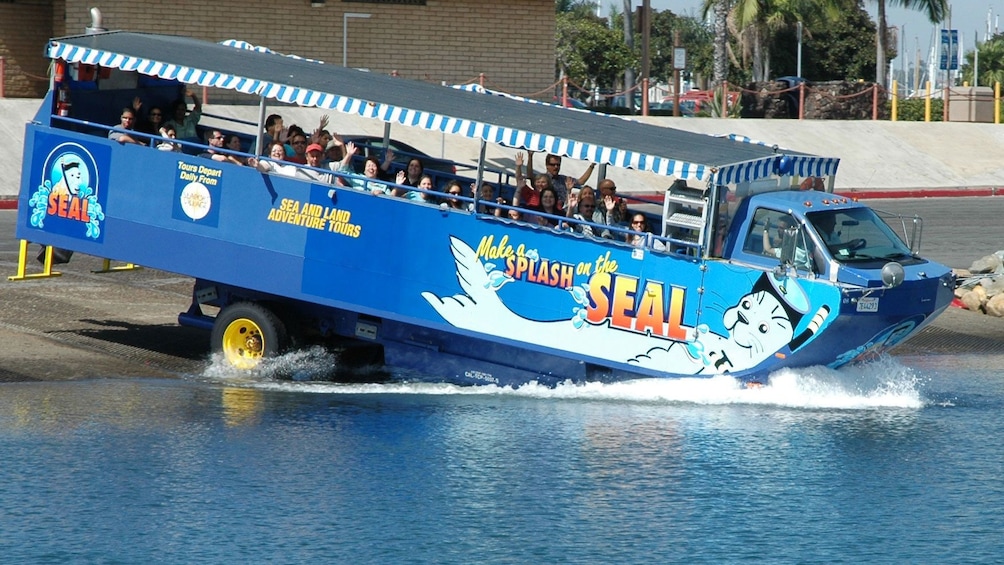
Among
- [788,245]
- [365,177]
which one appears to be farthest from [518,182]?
[788,245]

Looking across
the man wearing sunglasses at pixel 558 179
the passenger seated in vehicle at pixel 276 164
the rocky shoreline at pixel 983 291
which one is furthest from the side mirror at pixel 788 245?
the rocky shoreline at pixel 983 291

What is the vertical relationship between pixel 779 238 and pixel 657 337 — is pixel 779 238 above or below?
above

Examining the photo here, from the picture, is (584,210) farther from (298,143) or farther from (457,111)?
(298,143)

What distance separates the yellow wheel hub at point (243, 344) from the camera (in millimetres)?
13891

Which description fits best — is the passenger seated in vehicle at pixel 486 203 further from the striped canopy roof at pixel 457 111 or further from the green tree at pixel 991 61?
the green tree at pixel 991 61

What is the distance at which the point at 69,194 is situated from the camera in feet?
46.5

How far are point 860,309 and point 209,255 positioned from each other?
20.9 ft

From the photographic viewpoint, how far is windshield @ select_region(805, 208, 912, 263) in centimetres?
1248

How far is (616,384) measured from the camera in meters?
13.0

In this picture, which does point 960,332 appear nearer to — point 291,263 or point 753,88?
point 291,263

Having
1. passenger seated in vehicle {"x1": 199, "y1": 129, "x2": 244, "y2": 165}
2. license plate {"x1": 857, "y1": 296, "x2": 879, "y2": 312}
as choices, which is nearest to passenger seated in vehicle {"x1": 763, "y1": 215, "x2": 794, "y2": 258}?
license plate {"x1": 857, "y1": 296, "x2": 879, "y2": 312}

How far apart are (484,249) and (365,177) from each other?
1452mm

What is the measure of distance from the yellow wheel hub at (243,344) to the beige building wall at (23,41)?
23.5 m

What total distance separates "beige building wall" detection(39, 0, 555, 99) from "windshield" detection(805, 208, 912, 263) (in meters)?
25.3
